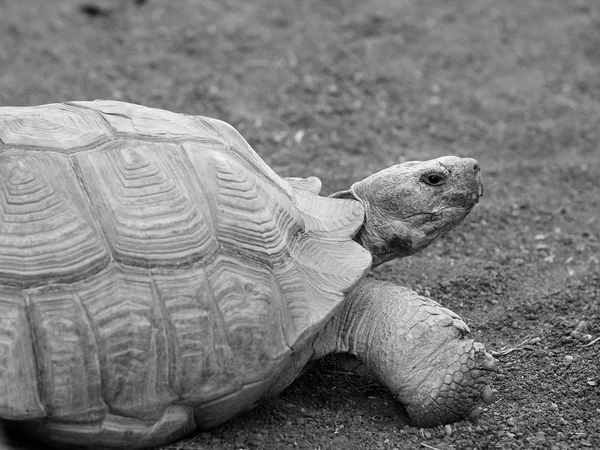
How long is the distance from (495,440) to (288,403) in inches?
32.6

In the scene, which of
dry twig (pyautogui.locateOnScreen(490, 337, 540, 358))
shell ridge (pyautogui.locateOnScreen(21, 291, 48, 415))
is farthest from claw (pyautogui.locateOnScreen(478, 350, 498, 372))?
shell ridge (pyautogui.locateOnScreen(21, 291, 48, 415))

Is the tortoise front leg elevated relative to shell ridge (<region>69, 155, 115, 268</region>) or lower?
lower

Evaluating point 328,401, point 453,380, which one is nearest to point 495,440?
point 453,380

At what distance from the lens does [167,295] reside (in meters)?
2.80

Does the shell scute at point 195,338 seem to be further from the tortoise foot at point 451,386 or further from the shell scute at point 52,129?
the tortoise foot at point 451,386

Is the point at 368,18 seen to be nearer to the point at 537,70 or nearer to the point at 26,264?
the point at 537,70

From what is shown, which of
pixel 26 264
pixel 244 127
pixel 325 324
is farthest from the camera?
pixel 244 127

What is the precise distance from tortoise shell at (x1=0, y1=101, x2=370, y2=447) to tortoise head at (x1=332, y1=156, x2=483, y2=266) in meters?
0.51

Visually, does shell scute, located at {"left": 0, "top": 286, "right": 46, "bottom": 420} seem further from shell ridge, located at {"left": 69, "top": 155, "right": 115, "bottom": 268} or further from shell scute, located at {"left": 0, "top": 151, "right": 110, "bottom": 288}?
shell ridge, located at {"left": 69, "top": 155, "right": 115, "bottom": 268}

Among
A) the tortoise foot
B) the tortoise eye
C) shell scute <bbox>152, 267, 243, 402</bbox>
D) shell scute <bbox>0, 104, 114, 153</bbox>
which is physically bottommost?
the tortoise foot

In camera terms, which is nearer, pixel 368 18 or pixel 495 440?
pixel 495 440

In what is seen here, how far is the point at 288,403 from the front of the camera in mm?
3365

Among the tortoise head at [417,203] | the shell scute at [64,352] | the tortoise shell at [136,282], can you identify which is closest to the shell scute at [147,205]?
the tortoise shell at [136,282]

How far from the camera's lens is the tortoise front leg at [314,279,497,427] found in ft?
10.4
